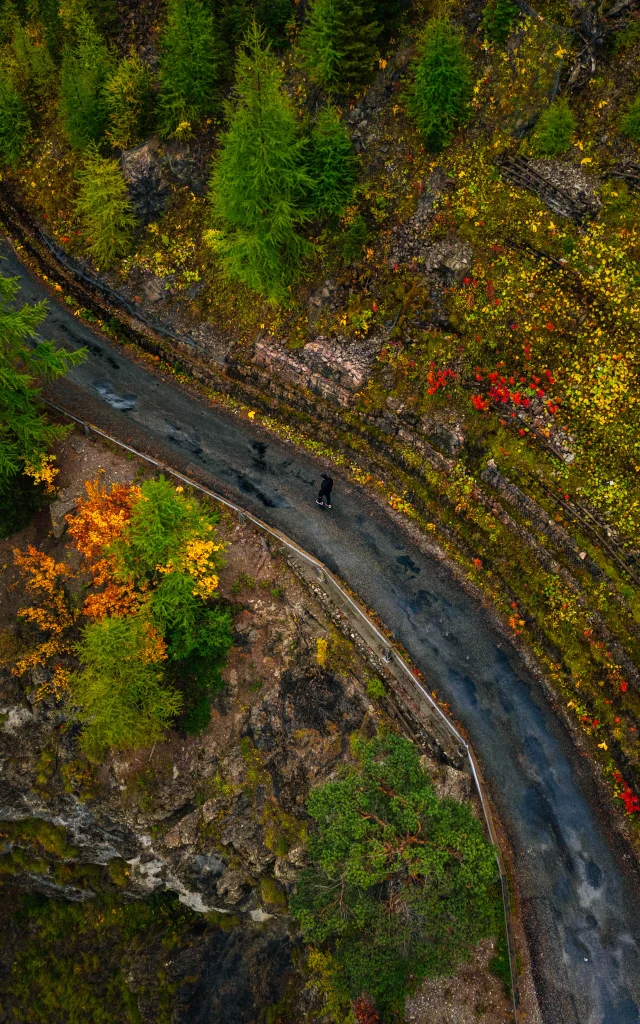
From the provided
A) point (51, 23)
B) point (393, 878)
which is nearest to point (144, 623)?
point (393, 878)

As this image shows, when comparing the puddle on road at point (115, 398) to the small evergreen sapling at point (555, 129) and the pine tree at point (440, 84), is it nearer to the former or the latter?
the pine tree at point (440, 84)

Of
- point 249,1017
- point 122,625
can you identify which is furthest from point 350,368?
point 249,1017

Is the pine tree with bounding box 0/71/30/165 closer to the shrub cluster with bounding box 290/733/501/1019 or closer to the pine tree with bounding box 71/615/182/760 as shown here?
the pine tree with bounding box 71/615/182/760

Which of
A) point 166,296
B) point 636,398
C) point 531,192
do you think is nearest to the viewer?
point 636,398

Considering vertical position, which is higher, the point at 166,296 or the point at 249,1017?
the point at 166,296

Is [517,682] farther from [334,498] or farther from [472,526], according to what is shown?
[334,498]

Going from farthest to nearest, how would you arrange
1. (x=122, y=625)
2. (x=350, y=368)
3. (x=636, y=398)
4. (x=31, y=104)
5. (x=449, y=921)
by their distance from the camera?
(x=31, y=104), (x=350, y=368), (x=636, y=398), (x=122, y=625), (x=449, y=921)

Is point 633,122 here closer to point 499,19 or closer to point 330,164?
point 499,19
